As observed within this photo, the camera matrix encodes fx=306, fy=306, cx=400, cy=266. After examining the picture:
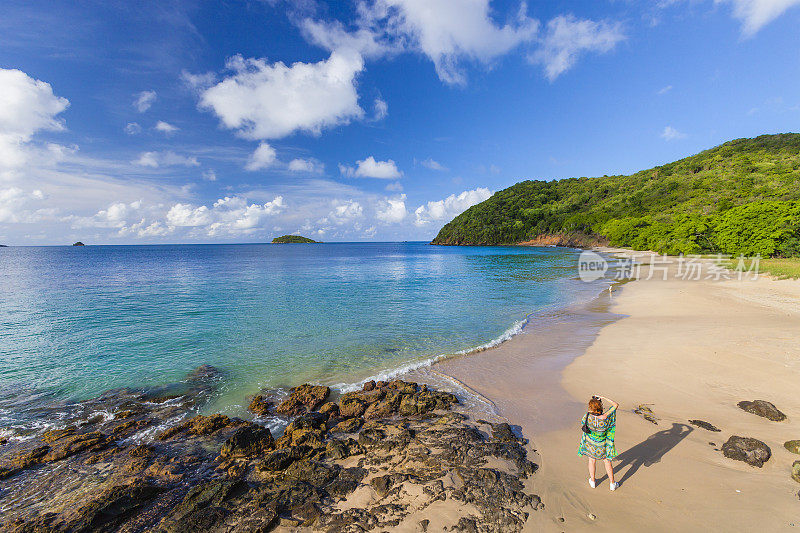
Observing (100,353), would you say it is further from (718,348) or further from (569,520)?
(718,348)

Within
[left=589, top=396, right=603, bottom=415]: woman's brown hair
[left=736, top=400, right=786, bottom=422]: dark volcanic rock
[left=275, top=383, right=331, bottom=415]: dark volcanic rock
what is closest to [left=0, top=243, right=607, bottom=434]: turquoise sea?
[left=275, top=383, right=331, bottom=415]: dark volcanic rock

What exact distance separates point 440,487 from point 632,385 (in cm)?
834

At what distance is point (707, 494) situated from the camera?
5.65 meters

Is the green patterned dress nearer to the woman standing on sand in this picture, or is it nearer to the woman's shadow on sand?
the woman standing on sand

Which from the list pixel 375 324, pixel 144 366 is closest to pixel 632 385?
pixel 375 324

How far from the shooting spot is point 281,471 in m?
6.94

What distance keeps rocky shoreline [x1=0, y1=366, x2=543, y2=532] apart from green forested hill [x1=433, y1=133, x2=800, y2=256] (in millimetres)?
56424

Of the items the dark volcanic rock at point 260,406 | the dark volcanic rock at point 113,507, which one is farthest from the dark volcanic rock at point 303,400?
the dark volcanic rock at point 113,507

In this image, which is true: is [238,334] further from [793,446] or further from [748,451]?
[793,446]

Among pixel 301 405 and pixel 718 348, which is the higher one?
pixel 718 348

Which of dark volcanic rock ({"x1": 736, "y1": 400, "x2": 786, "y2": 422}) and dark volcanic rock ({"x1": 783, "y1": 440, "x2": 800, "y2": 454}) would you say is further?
dark volcanic rock ({"x1": 736, "y1": 400, "x2": 786, "y2": 422})

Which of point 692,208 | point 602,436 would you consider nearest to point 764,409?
point 602,436

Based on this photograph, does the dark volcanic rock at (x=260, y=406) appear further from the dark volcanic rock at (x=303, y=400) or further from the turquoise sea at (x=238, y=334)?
the turquoise sea at (x=238, y=334)

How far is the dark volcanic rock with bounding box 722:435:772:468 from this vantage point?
632 centimetres
